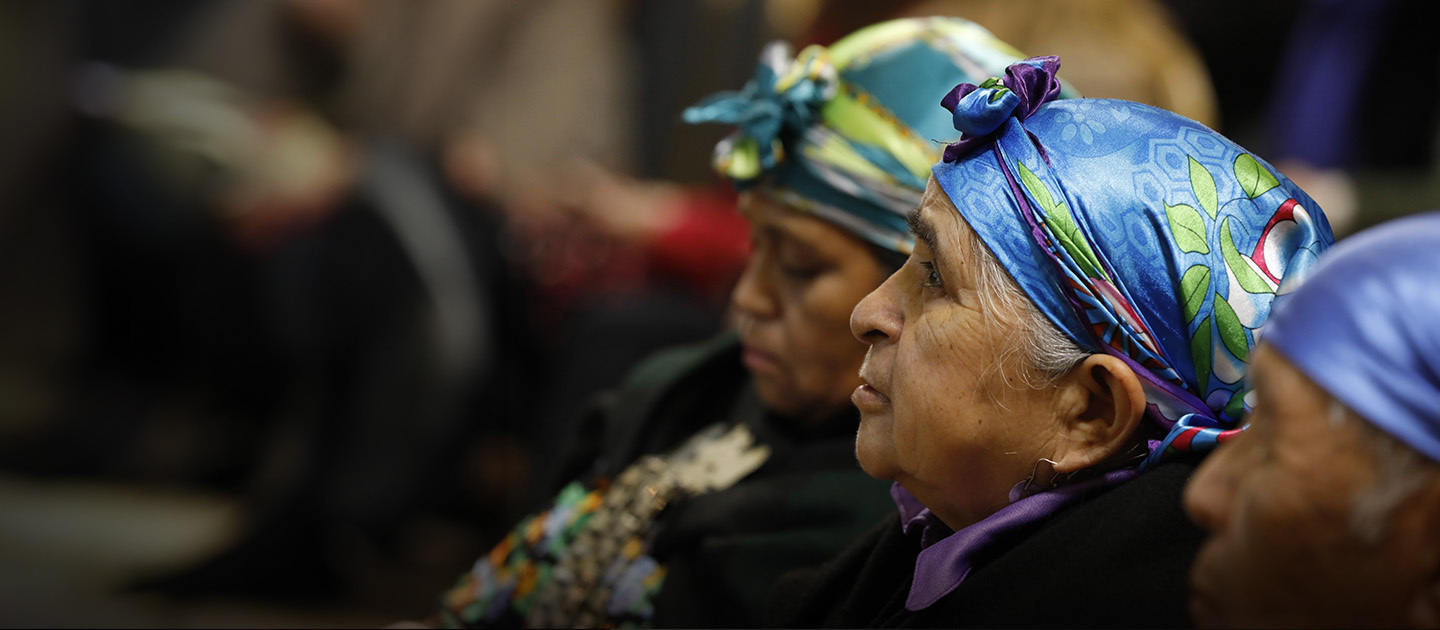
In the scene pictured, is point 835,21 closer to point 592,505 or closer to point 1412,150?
point 592,505

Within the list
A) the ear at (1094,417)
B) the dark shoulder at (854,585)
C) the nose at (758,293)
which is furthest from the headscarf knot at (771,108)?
the ear at (1094,417)

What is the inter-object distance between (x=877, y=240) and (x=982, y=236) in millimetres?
526

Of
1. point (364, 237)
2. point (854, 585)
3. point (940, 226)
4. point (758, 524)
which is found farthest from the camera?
point (364, 237)

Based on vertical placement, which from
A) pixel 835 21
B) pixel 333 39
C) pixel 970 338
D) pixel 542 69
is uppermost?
pixel 333 39

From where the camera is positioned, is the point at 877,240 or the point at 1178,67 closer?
the point at 877,240

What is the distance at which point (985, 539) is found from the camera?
123 centimetres

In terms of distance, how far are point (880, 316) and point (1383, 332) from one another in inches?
22.5

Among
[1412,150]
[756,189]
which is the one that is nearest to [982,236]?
[756,189]

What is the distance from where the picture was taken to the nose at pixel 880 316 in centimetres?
131

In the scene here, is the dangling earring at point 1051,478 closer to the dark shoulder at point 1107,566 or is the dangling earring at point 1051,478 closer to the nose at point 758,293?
the dark shoulder at point 1107,566

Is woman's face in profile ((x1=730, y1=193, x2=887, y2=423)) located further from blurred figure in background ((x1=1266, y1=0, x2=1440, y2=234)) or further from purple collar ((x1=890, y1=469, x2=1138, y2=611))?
blurred figure in background ((x1=1266, y1=0, x2=1440, y2=234))

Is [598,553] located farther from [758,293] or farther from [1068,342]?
[1068,342]

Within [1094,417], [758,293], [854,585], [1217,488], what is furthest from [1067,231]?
[758,293]

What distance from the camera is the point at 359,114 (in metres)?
4.68
